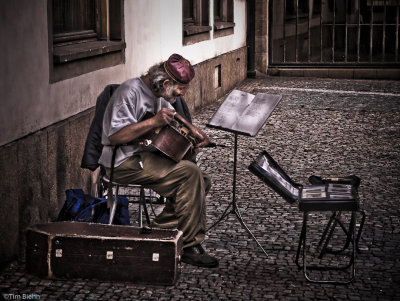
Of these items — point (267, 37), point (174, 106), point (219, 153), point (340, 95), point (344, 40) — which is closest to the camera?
point (174, 106)

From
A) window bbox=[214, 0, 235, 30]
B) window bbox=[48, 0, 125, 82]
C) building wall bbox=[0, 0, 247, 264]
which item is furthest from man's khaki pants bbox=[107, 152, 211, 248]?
window bbox=[214, 0, 235, 30]

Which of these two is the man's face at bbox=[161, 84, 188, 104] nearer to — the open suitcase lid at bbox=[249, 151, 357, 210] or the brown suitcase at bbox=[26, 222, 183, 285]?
the open suitcase lid at bbox=[249, 151, 357, 210]

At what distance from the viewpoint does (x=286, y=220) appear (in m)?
6.08

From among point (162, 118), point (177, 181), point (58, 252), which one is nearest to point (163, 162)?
point (177, 181)

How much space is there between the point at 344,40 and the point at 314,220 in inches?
514

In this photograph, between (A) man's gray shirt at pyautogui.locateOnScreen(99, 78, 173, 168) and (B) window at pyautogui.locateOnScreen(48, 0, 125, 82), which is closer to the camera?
(A) man's gray shirt at pyautogui.locateOnScreen(99, 78, 173, 168)

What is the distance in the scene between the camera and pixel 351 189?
16.2ft

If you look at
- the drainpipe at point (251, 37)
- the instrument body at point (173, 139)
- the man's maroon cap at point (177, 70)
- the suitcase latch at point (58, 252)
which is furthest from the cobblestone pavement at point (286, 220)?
the drainpipe at point (251, 37)

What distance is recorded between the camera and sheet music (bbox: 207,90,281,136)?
16.5 feet

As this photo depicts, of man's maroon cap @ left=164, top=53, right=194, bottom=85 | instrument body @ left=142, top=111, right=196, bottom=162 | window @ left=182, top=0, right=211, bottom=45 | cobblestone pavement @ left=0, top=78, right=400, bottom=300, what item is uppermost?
window @ left=182, top=0, right=211, bottom=45

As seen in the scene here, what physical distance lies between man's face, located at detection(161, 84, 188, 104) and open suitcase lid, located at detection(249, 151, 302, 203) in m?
0.66

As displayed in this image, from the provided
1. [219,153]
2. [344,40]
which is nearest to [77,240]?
[219,153]

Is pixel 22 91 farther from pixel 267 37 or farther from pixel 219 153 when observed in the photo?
pixel 267 37

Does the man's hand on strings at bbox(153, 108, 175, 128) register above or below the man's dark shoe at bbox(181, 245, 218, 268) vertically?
above
